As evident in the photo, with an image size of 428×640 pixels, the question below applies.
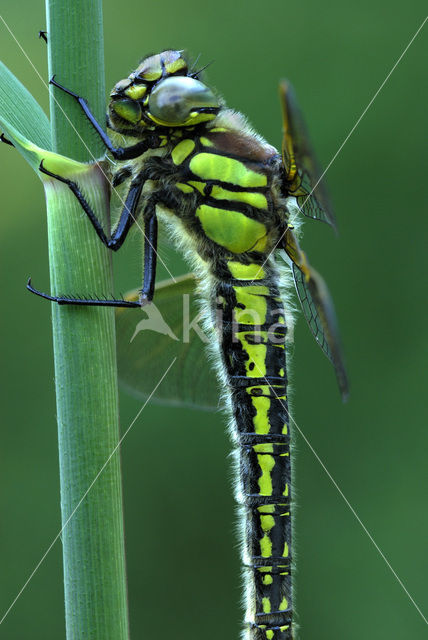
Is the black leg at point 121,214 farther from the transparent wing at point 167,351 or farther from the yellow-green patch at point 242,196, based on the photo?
the transparent wing at point 167,351

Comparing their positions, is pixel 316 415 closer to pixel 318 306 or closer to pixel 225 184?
pixel 318 306

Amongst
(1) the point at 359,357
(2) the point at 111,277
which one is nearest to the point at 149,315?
(2) the point at 111,277

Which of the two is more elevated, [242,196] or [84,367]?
[242,196]

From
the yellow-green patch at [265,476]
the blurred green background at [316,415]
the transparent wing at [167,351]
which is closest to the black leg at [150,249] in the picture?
the transparent wing at [167,351]

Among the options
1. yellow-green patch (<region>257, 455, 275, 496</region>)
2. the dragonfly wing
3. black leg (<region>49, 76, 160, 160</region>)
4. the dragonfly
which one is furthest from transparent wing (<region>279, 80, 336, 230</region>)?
yellow-green patch (<region>257, 455, 275, 496</region>)

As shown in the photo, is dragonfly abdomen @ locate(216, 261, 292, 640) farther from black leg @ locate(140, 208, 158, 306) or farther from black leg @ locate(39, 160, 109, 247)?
black leg @ locate(39, 160, 109, 247)

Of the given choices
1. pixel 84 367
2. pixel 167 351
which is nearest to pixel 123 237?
pixel 84 367
